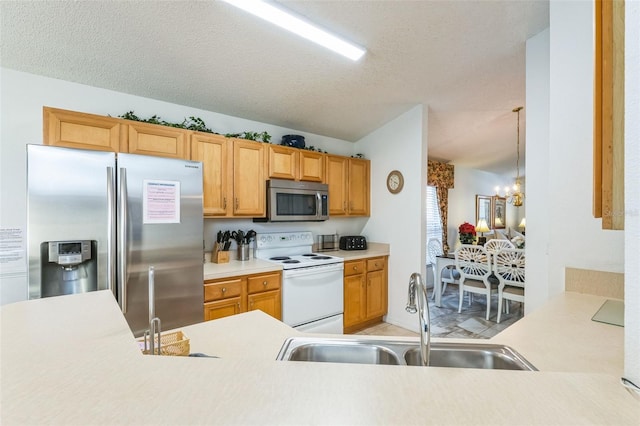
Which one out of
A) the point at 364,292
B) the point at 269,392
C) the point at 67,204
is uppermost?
the point at 67,204

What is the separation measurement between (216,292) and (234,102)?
1.88m

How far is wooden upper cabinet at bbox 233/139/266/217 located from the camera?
2.70 metres

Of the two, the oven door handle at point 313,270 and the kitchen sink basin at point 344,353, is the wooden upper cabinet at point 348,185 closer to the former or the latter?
the oven door handle at point 313,270

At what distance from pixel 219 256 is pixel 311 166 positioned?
1468 mm

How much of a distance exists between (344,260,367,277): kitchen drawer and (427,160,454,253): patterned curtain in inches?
112

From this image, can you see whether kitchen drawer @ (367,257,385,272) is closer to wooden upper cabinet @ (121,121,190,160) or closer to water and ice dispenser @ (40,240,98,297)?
wooden upper cabinet @ (121,121,190,160)

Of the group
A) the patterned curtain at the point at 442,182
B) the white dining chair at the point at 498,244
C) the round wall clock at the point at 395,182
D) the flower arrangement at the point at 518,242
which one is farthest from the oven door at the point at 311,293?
the flower arrangement at the point at 518,242

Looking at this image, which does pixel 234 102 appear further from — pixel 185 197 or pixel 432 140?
pixel 432 140

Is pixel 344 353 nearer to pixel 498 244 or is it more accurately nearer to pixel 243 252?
pixel 243 252

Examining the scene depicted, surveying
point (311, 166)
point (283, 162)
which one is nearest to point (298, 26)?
point (283, 162)

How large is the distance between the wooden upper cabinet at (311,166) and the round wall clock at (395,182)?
0.93 meters

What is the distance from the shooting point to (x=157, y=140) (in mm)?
2252

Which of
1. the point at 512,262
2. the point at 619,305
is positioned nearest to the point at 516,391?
the point at 619,305

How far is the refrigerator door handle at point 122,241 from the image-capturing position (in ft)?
5.86
